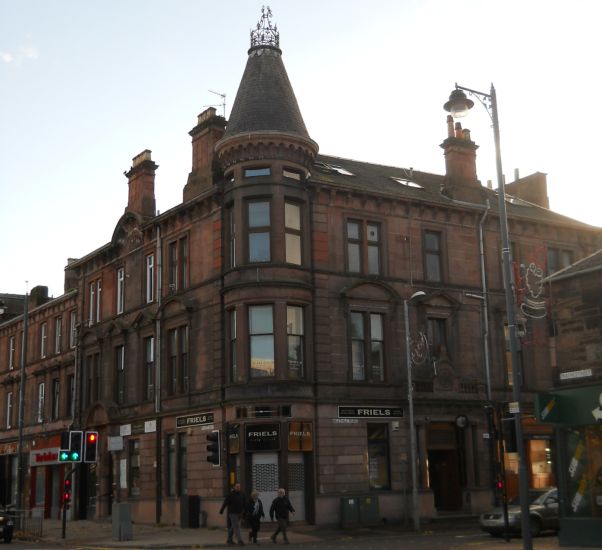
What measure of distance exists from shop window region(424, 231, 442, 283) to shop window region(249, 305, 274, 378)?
7.98m

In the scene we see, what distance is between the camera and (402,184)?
39.7m

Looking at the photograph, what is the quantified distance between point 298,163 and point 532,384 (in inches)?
561

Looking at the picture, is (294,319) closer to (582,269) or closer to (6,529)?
(6,529)

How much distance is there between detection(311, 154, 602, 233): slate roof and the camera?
118 feet

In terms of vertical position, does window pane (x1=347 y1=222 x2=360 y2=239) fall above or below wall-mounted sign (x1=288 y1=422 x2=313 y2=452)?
above

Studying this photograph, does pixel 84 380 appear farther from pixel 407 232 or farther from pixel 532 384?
pixel 532 384

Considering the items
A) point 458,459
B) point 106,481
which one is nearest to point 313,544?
point 458,459

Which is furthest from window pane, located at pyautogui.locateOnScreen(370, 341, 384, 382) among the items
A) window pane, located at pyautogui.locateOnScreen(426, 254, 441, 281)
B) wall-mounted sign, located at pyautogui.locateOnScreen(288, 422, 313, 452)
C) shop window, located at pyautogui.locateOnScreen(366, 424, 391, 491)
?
window pane, located at pyautogui.locateOnScreen(426, 254, 441, 281)

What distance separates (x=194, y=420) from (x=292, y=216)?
8842mm

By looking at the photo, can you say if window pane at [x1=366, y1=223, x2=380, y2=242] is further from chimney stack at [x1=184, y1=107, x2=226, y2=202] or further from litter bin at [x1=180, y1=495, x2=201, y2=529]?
litter bin at [x1=180, y1=495, x2=201, y2=529]

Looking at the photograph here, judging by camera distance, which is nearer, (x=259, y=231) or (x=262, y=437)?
(x=262, y=437)

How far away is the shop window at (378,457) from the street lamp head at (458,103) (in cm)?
1645

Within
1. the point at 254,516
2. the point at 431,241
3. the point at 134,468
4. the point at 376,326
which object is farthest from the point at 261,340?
the point at 134,468

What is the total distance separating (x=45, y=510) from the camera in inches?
1804
